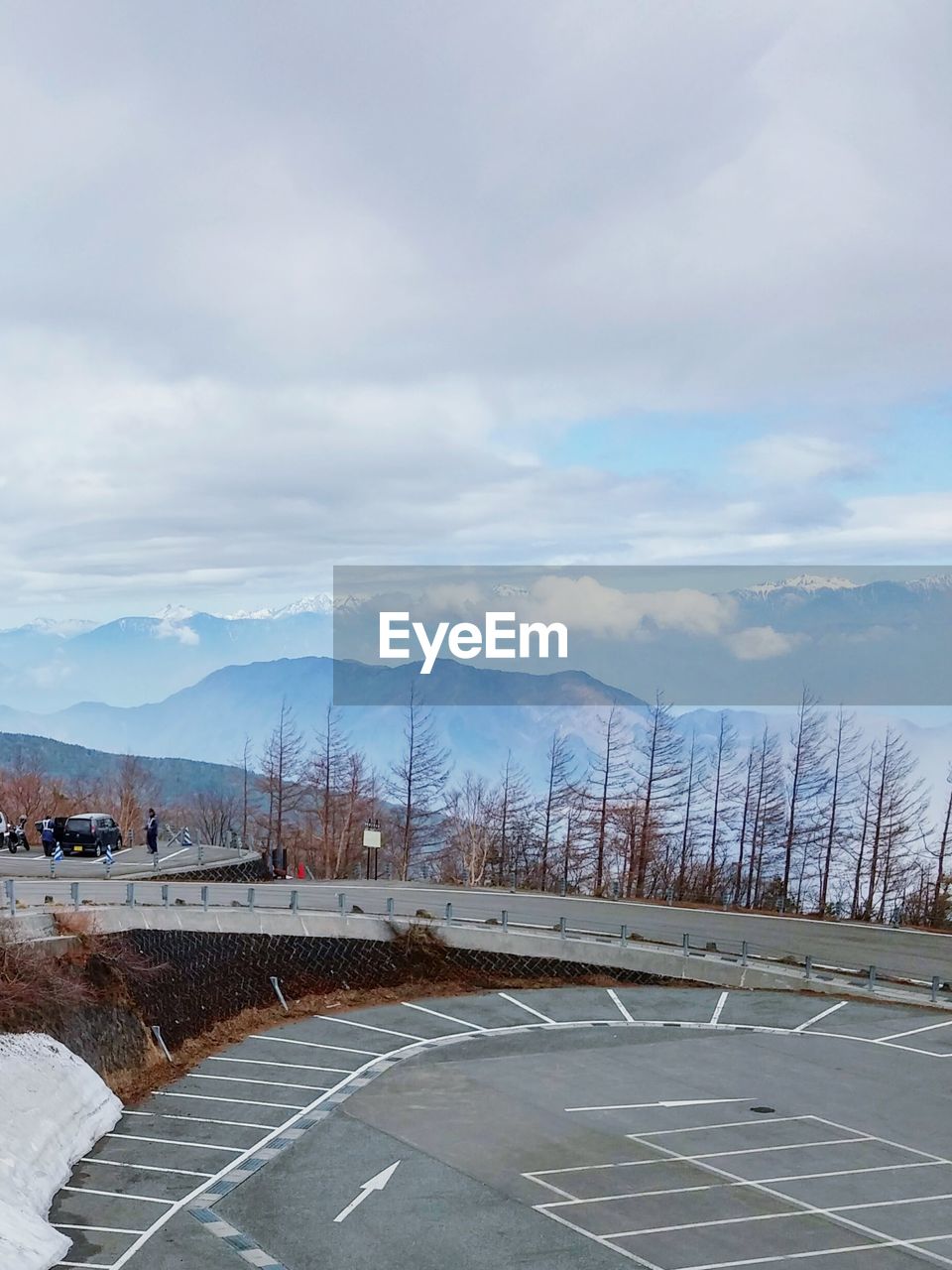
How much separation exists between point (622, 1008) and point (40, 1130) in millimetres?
17655

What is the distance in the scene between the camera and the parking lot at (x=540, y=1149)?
17797 millimetres

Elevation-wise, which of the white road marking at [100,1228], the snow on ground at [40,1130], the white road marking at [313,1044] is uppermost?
the snow on ground at [40,1130]

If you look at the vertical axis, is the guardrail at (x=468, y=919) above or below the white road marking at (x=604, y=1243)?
above

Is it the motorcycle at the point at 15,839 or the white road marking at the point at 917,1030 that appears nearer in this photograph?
the white road marking at the point at 917,1030

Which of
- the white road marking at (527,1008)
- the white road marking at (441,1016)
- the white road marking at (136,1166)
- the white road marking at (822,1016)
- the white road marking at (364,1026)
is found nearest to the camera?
the white road marking at (136,1166)

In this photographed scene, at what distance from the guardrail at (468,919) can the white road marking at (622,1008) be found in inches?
102

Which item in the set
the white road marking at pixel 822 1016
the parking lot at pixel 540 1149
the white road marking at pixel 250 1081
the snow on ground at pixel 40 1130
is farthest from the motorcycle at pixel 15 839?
the white road marking at pixel 822 1016

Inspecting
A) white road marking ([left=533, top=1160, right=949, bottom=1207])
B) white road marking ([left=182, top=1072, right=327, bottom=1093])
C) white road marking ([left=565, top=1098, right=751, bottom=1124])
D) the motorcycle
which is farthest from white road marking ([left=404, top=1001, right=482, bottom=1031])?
the motorcycle

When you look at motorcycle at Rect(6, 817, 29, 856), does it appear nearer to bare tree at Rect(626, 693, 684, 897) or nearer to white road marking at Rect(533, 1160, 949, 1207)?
bare tree at Rect(626, 693, 684, 897)

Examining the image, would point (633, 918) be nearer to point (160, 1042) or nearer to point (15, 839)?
point (160, 1042)

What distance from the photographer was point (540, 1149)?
22.0m

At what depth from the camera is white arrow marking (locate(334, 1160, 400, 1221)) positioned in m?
18.8

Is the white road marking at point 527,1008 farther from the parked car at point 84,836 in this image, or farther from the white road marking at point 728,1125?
the parked car at point 84,836

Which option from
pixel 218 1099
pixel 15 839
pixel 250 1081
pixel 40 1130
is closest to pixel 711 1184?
pixel 218 1099
